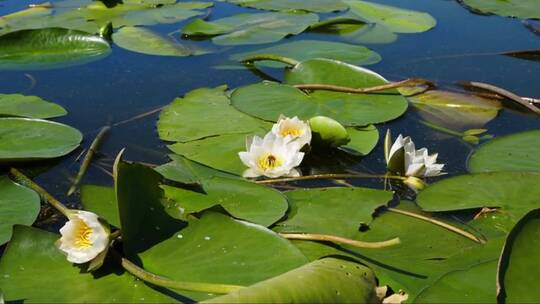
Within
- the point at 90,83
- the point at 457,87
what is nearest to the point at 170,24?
the point at 90,83

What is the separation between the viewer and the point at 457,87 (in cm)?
260

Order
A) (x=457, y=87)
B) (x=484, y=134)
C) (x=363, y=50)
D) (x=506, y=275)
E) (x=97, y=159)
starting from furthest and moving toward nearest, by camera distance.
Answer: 1. (x=363, y=50)
2. (x=457, y=87)
3. (x=484, y=134)
4. (x=97, y=159)
5. (x=506, y=275)

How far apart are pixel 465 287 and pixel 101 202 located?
0.95m

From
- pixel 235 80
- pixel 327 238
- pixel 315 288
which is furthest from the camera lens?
pixel 235 80

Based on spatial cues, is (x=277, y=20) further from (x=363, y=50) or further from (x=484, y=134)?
(x=484, y=134)

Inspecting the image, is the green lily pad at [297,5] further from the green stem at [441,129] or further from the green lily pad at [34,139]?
the green lily pad at [34,139]

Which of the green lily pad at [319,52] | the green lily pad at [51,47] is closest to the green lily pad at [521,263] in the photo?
the green lily pad at [319,52]

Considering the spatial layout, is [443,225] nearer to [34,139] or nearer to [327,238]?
[327,238]

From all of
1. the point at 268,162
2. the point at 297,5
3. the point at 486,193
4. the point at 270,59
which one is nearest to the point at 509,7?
the point at 297,5

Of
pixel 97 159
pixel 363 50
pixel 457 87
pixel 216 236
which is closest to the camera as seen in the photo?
pixel 216 236

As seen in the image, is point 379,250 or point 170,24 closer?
point 379,250

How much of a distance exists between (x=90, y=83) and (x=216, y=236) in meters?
1.54

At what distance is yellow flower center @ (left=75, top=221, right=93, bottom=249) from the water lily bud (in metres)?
0.86

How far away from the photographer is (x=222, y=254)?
1353mm
